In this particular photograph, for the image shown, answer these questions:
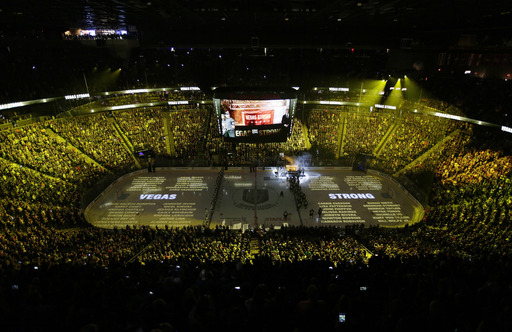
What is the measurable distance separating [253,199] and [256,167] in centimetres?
756

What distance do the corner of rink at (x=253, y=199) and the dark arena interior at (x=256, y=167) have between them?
226 mm

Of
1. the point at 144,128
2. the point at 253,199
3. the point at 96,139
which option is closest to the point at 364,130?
the point at 253,199

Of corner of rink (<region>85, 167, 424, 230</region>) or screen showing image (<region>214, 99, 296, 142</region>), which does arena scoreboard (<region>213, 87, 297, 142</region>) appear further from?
corner of rink (<region>85, 167, 424, 230</region>)

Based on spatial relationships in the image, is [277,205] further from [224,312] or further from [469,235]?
[224,312]

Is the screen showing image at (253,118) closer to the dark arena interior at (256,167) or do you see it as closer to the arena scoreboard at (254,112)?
the arena scoreboard at (254,112)

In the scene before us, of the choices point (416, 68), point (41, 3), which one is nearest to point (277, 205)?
point (41, 3)

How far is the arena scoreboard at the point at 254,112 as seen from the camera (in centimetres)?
3175

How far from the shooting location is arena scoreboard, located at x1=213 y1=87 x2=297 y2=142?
3175cm

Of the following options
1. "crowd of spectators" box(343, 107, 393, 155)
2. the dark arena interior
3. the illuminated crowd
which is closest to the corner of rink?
the dark arena interior

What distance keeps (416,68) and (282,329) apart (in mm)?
40387

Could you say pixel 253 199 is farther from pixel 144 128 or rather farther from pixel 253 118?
pixel 144 128

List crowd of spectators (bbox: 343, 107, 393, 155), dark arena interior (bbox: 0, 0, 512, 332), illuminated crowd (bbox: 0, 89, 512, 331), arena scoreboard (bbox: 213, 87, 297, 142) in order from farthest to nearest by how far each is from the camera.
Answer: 1. crowd of spectators (bbox: 343, 107, 393, 155)
2. arena scoreboard (bbox: 213, 87, 297, 142)
3. dark arena interior (bbox: 0, 0, 512, 332)
4. illuminated crowd (bbox: 0, 89, 512, 331)

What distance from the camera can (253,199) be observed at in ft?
88.7

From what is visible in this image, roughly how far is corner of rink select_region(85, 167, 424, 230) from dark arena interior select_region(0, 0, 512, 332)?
226mm
